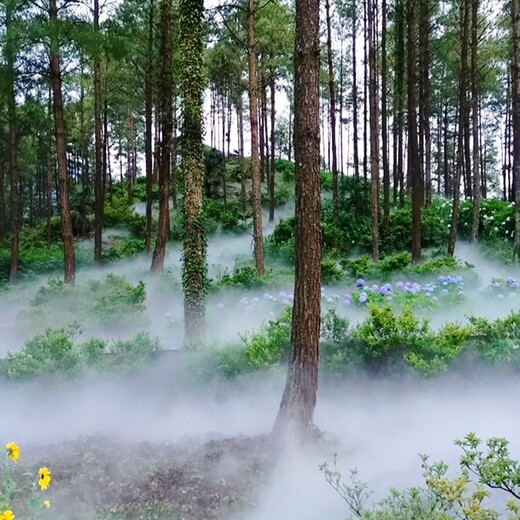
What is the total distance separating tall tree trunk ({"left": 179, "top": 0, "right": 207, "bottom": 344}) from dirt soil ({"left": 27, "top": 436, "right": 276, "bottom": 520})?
2.12 m

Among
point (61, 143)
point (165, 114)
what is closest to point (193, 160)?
point (61, 143)

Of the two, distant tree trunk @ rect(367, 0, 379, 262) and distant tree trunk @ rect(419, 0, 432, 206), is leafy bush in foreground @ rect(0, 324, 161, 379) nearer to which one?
distant tree trunk @ rect(367, 0, 379, 262)

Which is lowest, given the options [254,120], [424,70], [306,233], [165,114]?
[306,233]

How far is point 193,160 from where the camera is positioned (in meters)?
6.73

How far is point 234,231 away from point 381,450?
1495 centimetres

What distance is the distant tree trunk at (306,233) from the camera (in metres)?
4.22

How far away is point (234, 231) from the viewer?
1912 centimetres

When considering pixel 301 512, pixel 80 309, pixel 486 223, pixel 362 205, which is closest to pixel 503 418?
pixel 301 512

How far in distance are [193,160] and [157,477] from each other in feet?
13.7

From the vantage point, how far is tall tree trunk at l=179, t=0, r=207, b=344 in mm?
6676

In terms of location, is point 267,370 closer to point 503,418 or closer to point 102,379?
point 102,379

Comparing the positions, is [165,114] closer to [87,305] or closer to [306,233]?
[87,305]

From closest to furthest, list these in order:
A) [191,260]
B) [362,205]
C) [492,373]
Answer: [492,373] → [191,260] → [362,205]

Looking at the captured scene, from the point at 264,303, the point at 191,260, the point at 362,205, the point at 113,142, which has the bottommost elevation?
the point at 264,303
